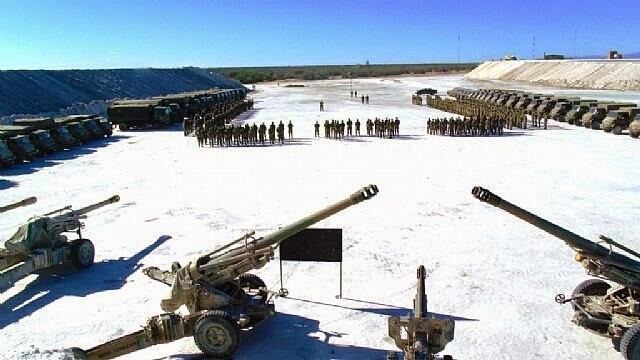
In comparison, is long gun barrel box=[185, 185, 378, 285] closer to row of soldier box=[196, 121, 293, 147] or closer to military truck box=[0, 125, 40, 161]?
military truck box=[0, 125, 40, 161]

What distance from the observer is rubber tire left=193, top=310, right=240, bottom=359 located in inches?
280

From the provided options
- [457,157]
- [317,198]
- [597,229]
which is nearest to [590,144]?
[457,157]

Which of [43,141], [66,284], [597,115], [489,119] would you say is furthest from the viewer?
[597,115]

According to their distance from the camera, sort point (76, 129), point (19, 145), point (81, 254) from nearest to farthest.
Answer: point (81, 254) → point (19, 145) → point (76, 129)

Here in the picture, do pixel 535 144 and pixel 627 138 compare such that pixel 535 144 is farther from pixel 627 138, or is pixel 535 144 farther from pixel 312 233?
pixel 312 233

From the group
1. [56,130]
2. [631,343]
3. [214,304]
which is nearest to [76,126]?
[56,130]

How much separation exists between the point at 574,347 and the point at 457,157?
1445cm

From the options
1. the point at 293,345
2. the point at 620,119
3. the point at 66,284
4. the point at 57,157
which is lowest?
the point at 293,345

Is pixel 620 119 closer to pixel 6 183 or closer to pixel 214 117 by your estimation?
pixel 214 117

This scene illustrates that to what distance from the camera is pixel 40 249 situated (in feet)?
32.5

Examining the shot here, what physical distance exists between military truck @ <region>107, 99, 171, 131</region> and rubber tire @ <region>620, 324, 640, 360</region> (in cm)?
3123

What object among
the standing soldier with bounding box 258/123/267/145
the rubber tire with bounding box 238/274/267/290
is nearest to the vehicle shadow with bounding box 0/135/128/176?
the standing soldier with bounding box 258/123/267/145

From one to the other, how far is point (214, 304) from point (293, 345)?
1.26 m

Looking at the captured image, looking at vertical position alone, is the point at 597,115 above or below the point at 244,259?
above
